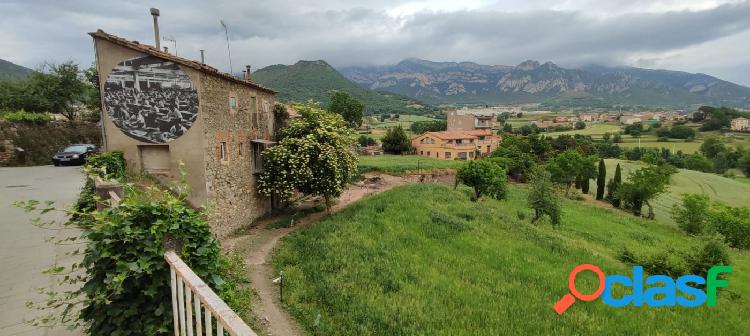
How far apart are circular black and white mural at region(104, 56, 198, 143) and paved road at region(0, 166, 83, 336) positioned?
3.87 m

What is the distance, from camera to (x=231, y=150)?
19.5 m

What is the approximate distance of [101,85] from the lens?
1580 cm

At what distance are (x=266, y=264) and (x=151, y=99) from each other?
8622mm

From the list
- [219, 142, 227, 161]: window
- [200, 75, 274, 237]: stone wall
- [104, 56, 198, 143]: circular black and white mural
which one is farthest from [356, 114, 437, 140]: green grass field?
[104, 56, 198, 143]: circular black and white mural

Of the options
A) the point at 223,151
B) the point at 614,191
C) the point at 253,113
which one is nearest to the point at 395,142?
the point at 614,191

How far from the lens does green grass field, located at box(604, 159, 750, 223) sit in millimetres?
52241

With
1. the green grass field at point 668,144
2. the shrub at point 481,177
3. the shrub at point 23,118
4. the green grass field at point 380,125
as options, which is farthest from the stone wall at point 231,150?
the green grass field at point 668,144

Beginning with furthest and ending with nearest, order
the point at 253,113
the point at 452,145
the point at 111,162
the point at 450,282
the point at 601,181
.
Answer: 1. the point at 452,145
2. the point at 601,181
3. the point at 253,113
4. the point at 111,162
5. the point at 450,282

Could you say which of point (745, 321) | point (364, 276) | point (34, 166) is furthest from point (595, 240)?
point (34, 166)

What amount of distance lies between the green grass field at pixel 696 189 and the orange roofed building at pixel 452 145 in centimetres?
2210

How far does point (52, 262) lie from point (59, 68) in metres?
37.4

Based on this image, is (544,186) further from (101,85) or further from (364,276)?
(101,85)

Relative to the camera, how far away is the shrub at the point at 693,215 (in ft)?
113

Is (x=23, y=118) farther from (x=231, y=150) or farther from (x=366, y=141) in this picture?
(x=366, y=141)
